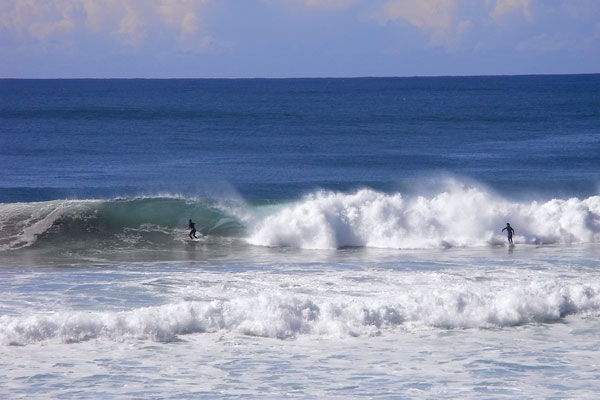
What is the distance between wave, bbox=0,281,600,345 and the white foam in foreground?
787cm

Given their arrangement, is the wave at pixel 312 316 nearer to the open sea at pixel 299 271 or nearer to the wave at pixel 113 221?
the open sea at pixel 299 271

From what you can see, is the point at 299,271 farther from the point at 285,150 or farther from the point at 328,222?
the point at 285,150

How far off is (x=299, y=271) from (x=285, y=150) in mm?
27210

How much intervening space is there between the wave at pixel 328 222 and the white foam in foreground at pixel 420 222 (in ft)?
0.10

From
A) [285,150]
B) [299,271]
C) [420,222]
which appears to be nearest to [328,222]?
[420,222]

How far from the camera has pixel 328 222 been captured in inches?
1055

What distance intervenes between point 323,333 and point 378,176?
23.2 meters

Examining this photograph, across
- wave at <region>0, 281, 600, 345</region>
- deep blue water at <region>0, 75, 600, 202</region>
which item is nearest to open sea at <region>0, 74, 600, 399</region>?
wave at <region>0, 281, 600, 345</region>

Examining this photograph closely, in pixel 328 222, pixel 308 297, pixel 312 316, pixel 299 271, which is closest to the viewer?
pixel 312 316

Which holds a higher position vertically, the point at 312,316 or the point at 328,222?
the point at 328,222

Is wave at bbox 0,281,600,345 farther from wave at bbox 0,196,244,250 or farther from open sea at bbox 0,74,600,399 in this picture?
wave at bbox 0,196,244,250

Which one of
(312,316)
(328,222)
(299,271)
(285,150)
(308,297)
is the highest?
(285,150)

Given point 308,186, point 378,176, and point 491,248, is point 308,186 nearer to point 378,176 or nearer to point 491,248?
point 378,176

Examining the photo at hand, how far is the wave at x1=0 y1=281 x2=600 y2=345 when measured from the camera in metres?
16.0
